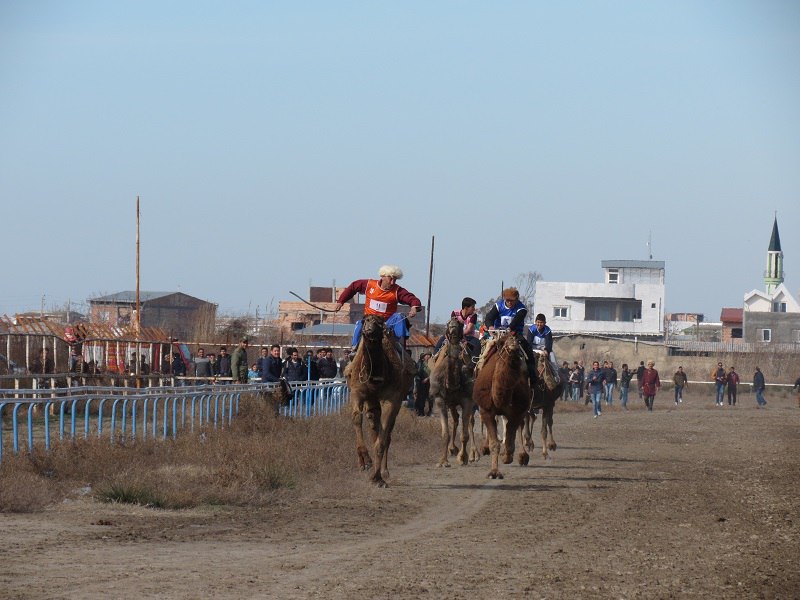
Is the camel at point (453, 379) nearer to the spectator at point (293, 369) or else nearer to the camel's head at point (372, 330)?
the camel's head at point (372, 330)

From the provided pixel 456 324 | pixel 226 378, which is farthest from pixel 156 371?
pixel 456 324

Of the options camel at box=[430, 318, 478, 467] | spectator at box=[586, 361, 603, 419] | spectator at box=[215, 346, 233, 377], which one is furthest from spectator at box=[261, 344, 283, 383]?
spectator at box=[586, 361, 603, 419]

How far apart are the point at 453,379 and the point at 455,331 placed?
722 mm

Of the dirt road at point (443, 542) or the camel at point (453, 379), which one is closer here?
the dirt road at point (443, 542)

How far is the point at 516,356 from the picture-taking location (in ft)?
57.5

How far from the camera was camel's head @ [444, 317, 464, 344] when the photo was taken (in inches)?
785

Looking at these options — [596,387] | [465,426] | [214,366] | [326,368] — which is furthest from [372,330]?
[596,387]

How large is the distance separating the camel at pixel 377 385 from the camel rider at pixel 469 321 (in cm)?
364

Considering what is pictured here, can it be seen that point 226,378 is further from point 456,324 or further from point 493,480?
→ point 493,480

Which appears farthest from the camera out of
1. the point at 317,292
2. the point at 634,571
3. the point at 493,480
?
the point at 317,292

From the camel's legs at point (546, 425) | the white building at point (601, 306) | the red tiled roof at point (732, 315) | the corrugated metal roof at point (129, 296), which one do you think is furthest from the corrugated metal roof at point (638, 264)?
the camel's legs at point (546, 425)

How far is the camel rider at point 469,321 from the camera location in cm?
2059

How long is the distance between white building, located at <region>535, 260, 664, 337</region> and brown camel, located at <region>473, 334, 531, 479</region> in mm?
98251

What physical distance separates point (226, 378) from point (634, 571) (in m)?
24.5
